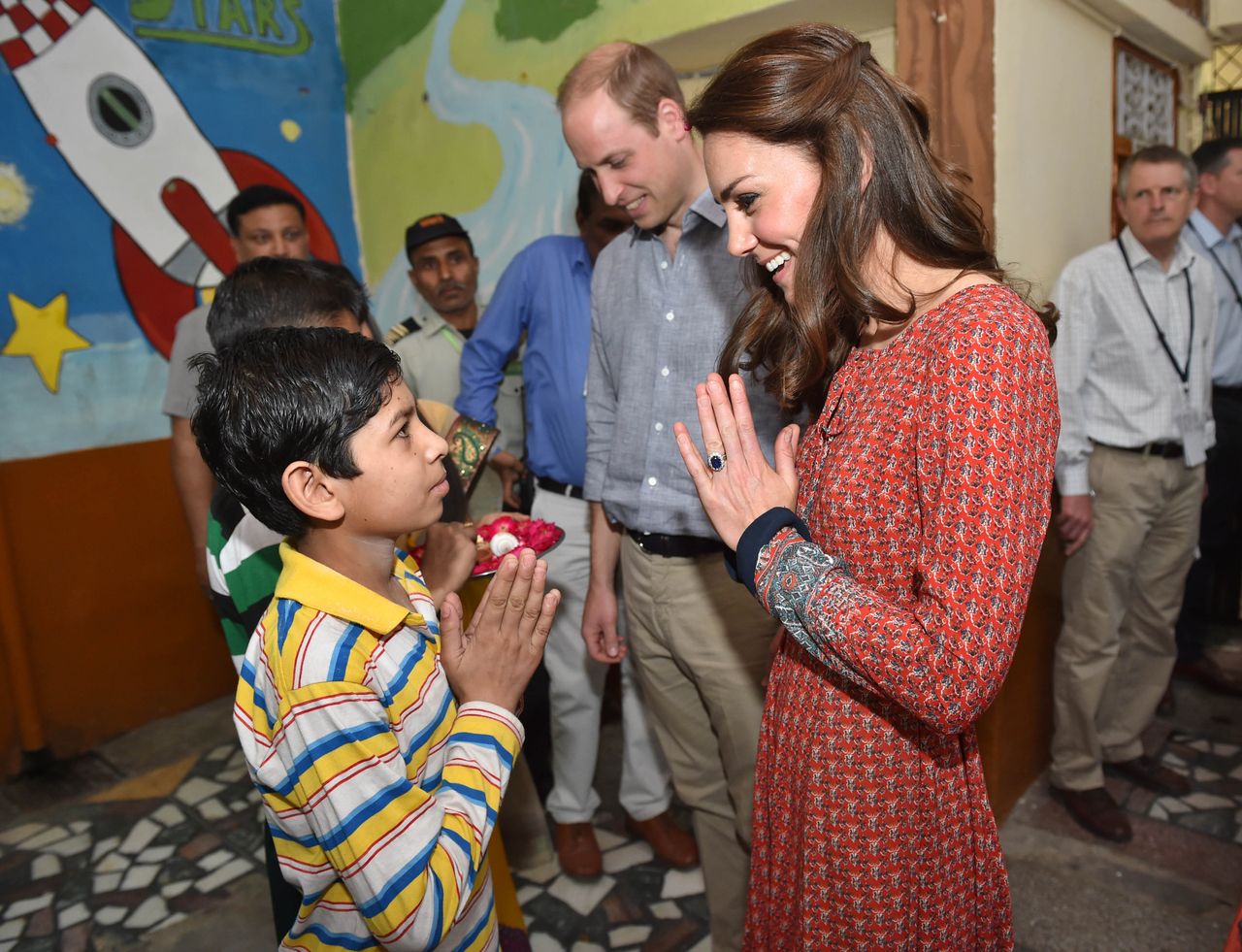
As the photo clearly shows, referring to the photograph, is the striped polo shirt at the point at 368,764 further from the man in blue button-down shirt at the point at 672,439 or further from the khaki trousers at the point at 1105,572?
the khaki trousers at the point at 1105,572

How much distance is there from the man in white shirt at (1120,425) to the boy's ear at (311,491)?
2329 mm

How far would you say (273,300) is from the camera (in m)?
1.70

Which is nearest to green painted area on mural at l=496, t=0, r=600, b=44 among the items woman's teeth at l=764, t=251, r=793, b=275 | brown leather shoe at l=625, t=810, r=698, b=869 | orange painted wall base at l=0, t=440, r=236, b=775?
orange painted wall base at l=0, t=440, r=236, b=775

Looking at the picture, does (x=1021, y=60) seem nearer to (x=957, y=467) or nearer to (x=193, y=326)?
(x=957, y=467)

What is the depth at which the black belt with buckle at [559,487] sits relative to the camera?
2.85 metres

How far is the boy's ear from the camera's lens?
1.19m

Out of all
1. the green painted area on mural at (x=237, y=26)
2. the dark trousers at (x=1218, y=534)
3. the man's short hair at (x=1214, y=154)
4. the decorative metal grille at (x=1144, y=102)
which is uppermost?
the green painted area on mural at (x=237, y=26)

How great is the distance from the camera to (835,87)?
120 cm

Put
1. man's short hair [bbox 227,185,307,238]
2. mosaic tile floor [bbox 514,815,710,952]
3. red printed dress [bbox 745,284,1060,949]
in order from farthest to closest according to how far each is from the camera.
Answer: man's short hair [bbox 227,185,307,238]
mosaic tile floor [bbox 514,815,710,952]
red printed dress [bbox 745,284,1060,949]

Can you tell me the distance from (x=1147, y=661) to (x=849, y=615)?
8.60 ft

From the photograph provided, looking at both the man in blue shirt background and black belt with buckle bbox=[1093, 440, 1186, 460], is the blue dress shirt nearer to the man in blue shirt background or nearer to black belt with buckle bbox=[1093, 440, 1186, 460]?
the man in blue shirt background

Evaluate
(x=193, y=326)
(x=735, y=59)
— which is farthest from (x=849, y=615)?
(x=193, y=326)

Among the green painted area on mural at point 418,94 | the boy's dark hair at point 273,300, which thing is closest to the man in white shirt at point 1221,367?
the green painted area on mural at point 418,94

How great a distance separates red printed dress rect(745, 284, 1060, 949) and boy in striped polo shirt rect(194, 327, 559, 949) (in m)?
0.42
